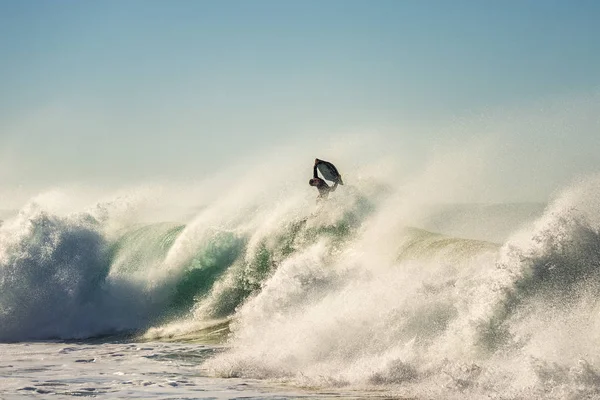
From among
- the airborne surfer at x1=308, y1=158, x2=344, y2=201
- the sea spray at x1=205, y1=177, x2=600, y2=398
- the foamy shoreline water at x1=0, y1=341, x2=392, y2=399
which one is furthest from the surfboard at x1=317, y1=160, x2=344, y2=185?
the sea spray at x1=205, y1=177, x2=600, y2=398

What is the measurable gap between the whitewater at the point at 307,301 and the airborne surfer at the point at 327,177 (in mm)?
312

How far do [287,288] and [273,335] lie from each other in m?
1.43

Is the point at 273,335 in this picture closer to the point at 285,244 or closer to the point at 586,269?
the point at 586,269

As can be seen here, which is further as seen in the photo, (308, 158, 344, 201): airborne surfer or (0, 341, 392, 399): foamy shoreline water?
(308, 158, 344, 201): airborne surfer

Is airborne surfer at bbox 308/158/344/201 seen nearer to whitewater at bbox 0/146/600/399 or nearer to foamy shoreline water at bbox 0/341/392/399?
whitewater at bbox 0/146/600/399

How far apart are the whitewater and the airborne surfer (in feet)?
1.02

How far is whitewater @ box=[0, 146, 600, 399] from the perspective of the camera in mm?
8383

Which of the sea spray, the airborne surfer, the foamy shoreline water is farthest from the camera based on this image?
the airborne surfer

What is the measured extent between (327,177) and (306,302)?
7.76 meters

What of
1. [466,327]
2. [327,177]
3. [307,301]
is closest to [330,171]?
[327,177]

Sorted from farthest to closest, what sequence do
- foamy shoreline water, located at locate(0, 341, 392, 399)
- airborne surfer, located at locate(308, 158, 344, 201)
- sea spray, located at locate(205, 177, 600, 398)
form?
airborne surfer, located at locate(308, 158, 344, 201), foamy shoreline water, located at locate(0, 341, 392, 399), sea spray, located at locate(205, 177, 600, 398)

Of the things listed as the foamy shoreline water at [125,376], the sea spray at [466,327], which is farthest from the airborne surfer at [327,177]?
the sea spray at [466,327]

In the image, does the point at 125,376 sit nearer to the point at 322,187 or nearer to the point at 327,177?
the point at 322,187

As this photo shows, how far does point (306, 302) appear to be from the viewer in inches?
476
